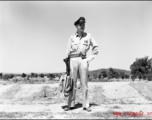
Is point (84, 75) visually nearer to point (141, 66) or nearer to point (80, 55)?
point (80, 55)

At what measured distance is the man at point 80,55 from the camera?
6.02 m

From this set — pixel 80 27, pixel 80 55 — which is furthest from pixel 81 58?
pixel 80 27

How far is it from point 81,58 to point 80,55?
0.35 feet

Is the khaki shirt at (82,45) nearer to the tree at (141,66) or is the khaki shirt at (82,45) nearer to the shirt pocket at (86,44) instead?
the shirt pocket at (86,44)

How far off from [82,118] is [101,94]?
Result: 1050 centimetres

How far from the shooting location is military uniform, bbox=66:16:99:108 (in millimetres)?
6012

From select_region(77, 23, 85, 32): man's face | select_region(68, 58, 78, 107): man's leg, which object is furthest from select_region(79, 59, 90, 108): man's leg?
select_region(77, 23, 85, 32): man's face

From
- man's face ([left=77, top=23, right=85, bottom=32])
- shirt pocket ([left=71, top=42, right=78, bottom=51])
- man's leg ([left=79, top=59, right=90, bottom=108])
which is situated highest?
man's face ([left=77, top=23, right=85, bottom=32])

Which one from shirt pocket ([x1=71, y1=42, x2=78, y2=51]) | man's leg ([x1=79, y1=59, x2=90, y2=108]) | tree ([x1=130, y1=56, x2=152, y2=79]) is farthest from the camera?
tree ([x1=130, y1=56, x2=152, y2=79])

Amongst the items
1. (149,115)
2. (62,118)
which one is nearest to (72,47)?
(62,118)

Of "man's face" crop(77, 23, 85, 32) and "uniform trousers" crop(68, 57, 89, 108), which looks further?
"man's face" crop(77, 23, 85, 32)

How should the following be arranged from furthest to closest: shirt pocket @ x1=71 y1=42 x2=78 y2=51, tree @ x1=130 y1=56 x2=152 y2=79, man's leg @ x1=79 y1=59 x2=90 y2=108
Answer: tree @ x1=130 y1=56 x2=152 y2=79 → shirt pocket @ x1=71 y1=42 x2=78 y2=51 → man's leg @ x1=79 y1=59 x2=90 y2=108

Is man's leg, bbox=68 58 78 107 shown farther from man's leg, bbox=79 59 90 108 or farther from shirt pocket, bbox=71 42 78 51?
shirt pocket, bbox=71 42 78 51

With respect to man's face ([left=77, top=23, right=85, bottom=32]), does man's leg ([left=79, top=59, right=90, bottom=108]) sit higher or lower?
lower
